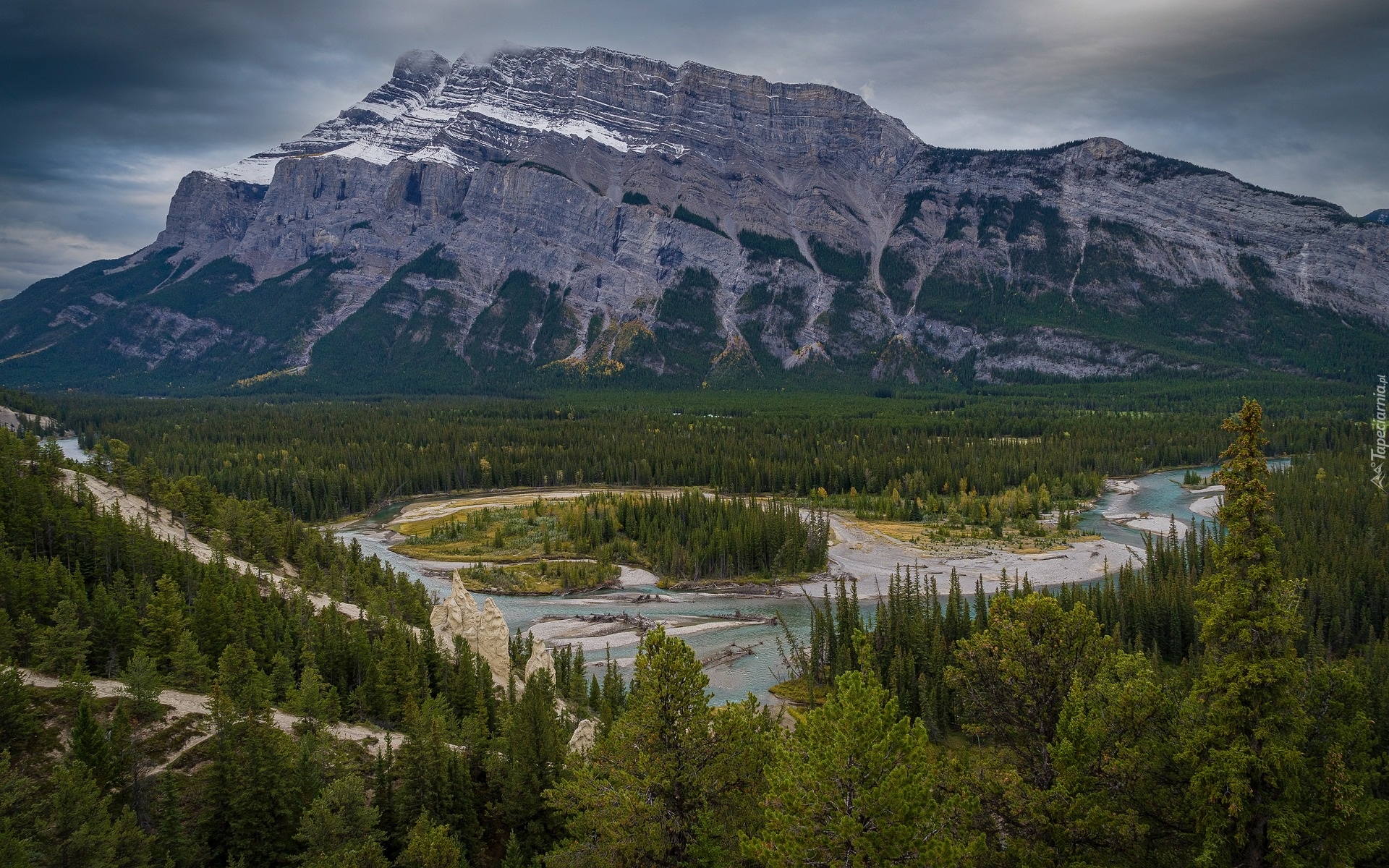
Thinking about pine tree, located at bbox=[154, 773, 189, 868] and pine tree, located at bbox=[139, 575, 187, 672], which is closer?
pine tree, located at bbox=[154, 773, 189, 868]

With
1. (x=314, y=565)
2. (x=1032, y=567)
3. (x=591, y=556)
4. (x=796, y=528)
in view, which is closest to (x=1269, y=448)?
(x=1032, y=567)

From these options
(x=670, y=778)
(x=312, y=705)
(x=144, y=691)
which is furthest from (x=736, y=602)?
(x=670, y=778)

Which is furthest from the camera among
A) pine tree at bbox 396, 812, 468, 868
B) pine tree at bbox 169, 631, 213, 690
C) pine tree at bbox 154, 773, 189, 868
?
pine tree at bbox 169, 631, 213, 690

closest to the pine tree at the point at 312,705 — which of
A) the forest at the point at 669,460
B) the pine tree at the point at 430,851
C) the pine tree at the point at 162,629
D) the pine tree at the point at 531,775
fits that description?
the pine tree at the point at 162,629

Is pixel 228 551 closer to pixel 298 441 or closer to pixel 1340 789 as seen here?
pixel 1340 789

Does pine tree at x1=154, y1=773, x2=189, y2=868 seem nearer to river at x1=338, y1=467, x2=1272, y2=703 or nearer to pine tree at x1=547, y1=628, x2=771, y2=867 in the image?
pine tree at x1=547, y1=628, x2=771, y2=867

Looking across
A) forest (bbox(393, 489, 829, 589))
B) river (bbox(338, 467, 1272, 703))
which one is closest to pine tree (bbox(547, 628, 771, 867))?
river (bbox(338, 467, 1272, 703))

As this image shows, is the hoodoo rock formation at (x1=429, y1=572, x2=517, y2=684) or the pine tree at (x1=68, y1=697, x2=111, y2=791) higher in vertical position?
the pine tree at (x1=68, y1=697, x2=111, y2=791)

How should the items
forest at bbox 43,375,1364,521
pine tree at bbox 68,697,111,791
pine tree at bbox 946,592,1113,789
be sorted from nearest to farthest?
pine tree at bbox 946,592,1113,789 → pine tree at bbox 68,697,111,791 → forest at bbox 43,375,1364,521

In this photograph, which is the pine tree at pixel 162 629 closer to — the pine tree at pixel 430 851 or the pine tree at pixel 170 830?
the pine tree at pixel 170 830

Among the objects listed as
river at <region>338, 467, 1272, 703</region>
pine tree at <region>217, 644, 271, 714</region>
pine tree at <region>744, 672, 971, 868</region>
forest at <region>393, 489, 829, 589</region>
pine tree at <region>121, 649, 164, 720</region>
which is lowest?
river at <region>338, 467, 1272, 703</region>
